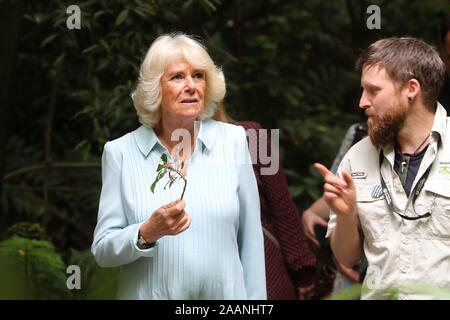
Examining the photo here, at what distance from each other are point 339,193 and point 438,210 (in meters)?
0.34

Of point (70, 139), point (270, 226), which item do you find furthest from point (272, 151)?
point (70, 139)

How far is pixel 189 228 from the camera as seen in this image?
80.5 inches

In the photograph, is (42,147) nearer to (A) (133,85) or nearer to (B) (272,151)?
(A) (133,85)

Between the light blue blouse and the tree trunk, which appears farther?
the tree trunk

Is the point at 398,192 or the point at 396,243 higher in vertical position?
the point at 398,192

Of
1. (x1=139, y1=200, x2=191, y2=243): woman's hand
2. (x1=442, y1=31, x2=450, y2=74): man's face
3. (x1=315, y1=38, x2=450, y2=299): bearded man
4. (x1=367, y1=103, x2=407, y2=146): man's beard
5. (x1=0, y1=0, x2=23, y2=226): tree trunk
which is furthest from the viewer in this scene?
(x1=0, y1=0, x2=23, y2=226): tree trunk

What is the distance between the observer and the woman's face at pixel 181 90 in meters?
2.14

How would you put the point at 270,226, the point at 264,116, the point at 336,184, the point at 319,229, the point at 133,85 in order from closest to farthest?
the point at 336,184
the point at 270,226
the point at 133,85
the point at 319,229
the point at 264,116

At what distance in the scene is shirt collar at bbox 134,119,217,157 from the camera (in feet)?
7.02

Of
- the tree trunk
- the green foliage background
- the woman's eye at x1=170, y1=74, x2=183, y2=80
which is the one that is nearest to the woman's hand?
the woman's eye at x1=170, y1=74, x2=183, y2=80

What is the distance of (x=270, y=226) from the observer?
2.71 metres

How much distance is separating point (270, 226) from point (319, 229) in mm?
1602

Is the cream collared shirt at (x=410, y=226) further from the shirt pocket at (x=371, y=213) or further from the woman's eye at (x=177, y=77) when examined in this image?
the woman's eye at (x=177, y=77)

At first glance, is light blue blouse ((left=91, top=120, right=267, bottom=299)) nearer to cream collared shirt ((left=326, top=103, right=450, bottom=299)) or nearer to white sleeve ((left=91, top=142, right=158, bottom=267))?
white sleeve ((left=91, top=142, right=158, bottom=267))
